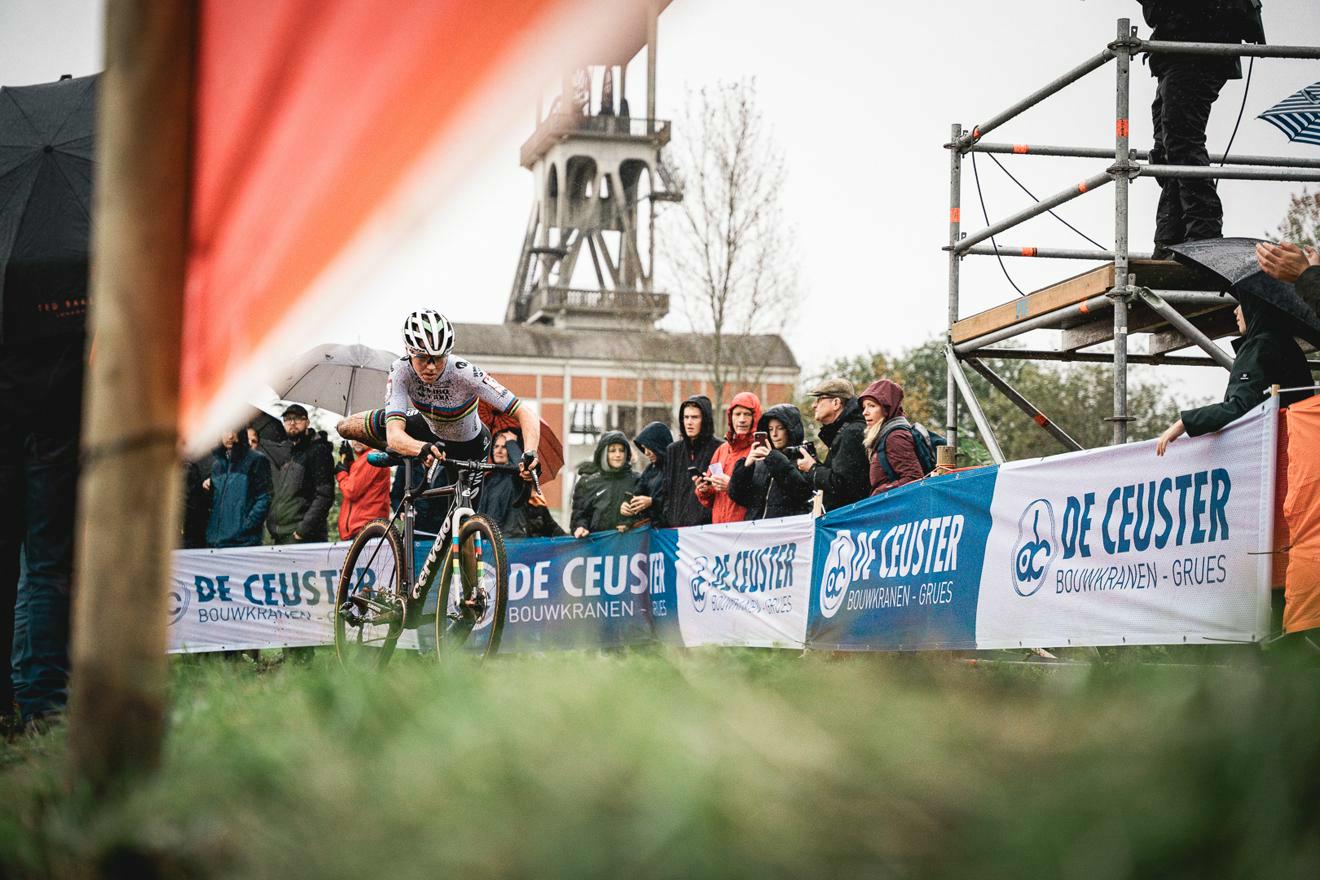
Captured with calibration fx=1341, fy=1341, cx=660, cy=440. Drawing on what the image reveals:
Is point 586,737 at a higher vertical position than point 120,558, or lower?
lower

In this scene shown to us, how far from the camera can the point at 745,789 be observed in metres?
1.77

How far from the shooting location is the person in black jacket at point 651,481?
38.5ft

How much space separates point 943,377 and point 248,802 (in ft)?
234

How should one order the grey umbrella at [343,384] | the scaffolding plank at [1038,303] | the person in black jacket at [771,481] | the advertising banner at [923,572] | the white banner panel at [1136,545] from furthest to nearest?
the grey umbrella at [343,384] < the person in black jacket at [771,481] < the scaffolding plank at [1038,303] < the advertising banner at [923,572] < the white banner panel at [1136,545]

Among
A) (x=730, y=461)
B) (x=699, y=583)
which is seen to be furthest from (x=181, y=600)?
(x=730, y=461)

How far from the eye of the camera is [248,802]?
2189 mm

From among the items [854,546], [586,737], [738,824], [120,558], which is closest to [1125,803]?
[738,824]

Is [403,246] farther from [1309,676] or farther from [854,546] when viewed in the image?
[854,546]

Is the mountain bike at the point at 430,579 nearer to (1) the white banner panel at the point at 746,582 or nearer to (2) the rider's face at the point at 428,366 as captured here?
(2) the rider's face at the point at 428,366

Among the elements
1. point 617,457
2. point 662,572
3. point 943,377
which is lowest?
point 662,572

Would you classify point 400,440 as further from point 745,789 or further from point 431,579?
point 745,789

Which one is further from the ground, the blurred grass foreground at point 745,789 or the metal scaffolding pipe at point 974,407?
the metal scaffolding pipe at point 974,407

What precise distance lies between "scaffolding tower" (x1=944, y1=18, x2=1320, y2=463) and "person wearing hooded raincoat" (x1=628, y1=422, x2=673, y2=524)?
2573mm

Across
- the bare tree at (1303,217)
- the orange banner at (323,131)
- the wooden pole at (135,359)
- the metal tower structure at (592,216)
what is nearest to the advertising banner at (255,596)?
the orange banner at (323,131)
